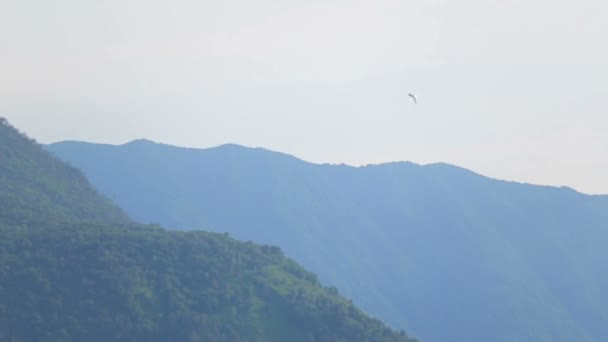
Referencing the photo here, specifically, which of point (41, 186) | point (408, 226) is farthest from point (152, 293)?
point (408, 226)

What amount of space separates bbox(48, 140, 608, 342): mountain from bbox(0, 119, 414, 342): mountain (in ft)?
109

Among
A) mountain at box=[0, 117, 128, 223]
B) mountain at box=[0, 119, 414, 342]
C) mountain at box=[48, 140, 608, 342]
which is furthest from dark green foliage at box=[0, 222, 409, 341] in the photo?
mountain at box=[48, 140, 608, 342]

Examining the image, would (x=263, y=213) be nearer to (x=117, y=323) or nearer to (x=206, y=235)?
(x=206, y=235)

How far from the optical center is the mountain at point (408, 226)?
8794cm

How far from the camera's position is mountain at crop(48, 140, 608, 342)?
3462 inches

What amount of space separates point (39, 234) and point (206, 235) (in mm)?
9737

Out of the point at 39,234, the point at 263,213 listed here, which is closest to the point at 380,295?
the point at 263,213

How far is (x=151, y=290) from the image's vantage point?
164ft

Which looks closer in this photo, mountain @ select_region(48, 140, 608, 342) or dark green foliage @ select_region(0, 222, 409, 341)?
dark green foliage @ select_region(0, 222, 409, 341)

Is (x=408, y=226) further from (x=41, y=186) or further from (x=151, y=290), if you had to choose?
(x=151, y=290)

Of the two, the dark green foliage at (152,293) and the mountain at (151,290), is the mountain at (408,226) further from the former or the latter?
the dark green foliage at (152,293)

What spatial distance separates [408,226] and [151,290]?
5676cm

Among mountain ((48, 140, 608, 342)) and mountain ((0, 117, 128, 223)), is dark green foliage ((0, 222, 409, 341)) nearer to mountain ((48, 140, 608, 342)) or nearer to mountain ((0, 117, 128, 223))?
mountain ((0, 117, 128, 223))

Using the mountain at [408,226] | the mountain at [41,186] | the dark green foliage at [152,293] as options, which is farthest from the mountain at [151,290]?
the mountain at [408,226]
